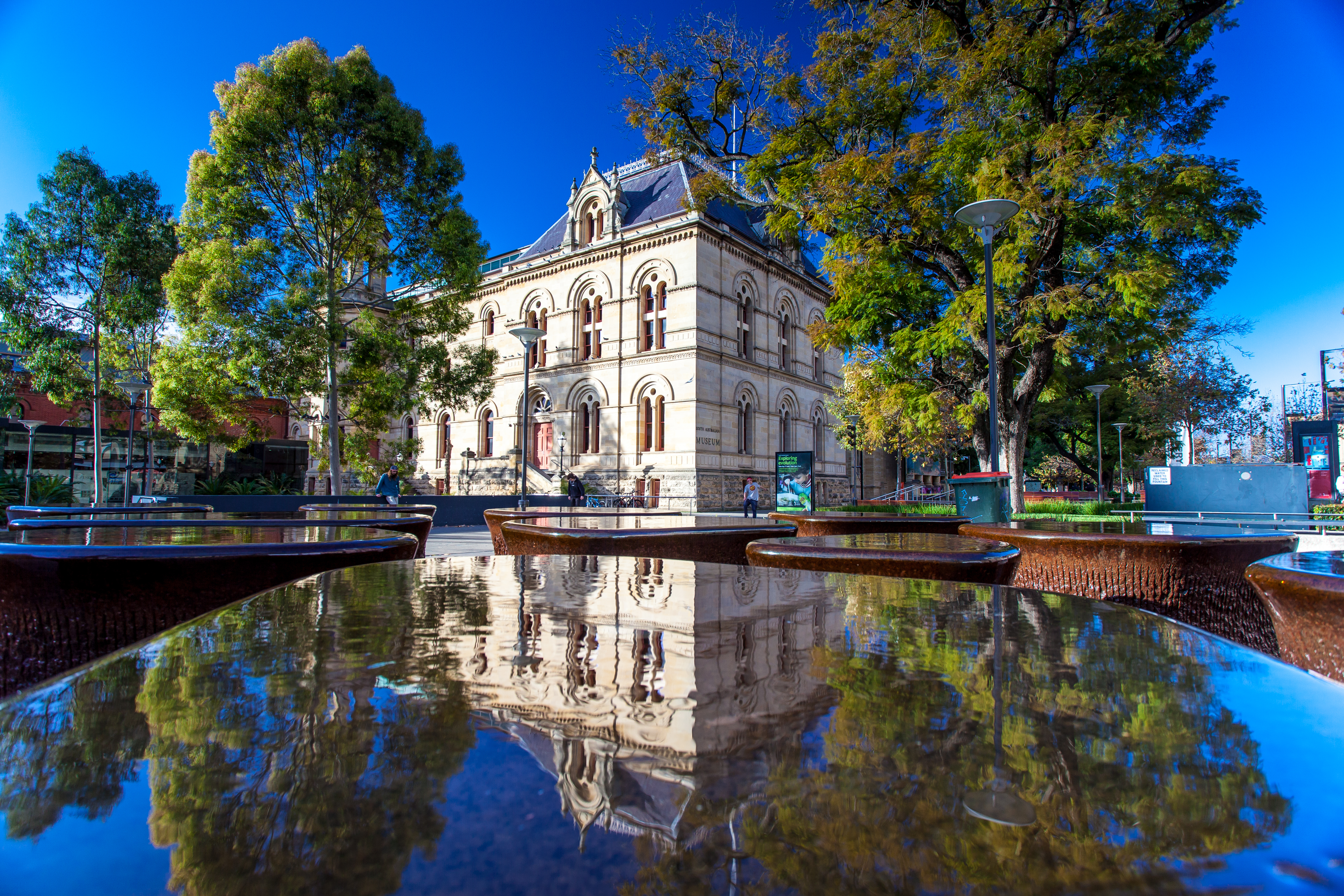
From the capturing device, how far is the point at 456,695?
86 centimetres

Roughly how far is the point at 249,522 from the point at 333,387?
38.1ft

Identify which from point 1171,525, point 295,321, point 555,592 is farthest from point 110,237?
point 1171,525

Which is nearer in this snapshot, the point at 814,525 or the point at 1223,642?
the point at 1223,642

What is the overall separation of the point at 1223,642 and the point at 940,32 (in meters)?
12.5

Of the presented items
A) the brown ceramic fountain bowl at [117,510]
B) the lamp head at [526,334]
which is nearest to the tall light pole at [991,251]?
the brown ceramic fountain bowl at [117,510]

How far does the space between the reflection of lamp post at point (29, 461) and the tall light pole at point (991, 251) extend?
20628 millimetres

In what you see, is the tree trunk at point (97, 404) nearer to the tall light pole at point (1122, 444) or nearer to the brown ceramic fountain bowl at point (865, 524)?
the brown ceramic fountain bowl at point (865, 524)

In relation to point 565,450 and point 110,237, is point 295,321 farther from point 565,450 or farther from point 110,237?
point 565,450

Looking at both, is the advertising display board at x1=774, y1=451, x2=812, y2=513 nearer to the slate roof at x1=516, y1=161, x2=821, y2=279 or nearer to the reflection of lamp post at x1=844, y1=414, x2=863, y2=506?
the reflection of lamp post at x1=844, y1=414, x2=863, y2=506

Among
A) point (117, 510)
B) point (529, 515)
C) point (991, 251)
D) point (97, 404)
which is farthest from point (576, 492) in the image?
point (117, 510)

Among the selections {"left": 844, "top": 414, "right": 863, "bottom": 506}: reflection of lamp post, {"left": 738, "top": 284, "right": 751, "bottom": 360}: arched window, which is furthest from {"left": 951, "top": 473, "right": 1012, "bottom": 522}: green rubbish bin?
{"left": 738, "top": 284, "right": 751, "bottom": 360}: arched window

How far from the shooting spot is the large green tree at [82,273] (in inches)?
768

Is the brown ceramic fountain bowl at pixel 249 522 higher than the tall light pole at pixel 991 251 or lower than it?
lower

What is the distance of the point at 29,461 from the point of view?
18047 millimetres
